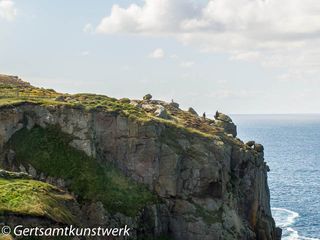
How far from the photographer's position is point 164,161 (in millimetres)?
65188

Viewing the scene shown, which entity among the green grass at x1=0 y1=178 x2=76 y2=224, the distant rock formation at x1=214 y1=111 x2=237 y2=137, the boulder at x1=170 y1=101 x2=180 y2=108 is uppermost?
the boulder at x1=170 y1=101 x2=180 y2=108

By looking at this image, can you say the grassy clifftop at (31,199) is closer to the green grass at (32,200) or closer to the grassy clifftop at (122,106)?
the green grass at (32,200)

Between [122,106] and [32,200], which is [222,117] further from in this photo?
[32,200]

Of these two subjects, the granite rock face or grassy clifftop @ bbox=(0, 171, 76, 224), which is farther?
the granite rock face

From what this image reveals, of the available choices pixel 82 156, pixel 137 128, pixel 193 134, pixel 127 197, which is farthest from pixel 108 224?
pixel 193 134

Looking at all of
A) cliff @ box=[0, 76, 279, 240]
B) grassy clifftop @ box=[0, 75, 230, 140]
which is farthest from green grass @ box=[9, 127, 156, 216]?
grassy clifftop @ box=[0, 75, 230, 140]

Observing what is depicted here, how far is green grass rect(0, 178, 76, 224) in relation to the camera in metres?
38.2

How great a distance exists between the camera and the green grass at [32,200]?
1505 inches

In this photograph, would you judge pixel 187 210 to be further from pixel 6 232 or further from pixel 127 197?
pixel 6 232

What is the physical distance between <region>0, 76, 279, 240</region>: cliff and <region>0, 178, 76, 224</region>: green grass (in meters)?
11.6

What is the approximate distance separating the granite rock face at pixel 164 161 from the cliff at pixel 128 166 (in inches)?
5.0

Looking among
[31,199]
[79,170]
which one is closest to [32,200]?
[31,199]

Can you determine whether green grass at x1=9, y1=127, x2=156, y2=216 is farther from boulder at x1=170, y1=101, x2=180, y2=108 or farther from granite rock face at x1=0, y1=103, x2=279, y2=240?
boulder at x1=170, y1=101, x2=180, y2=108

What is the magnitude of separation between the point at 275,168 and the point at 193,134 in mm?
120072
